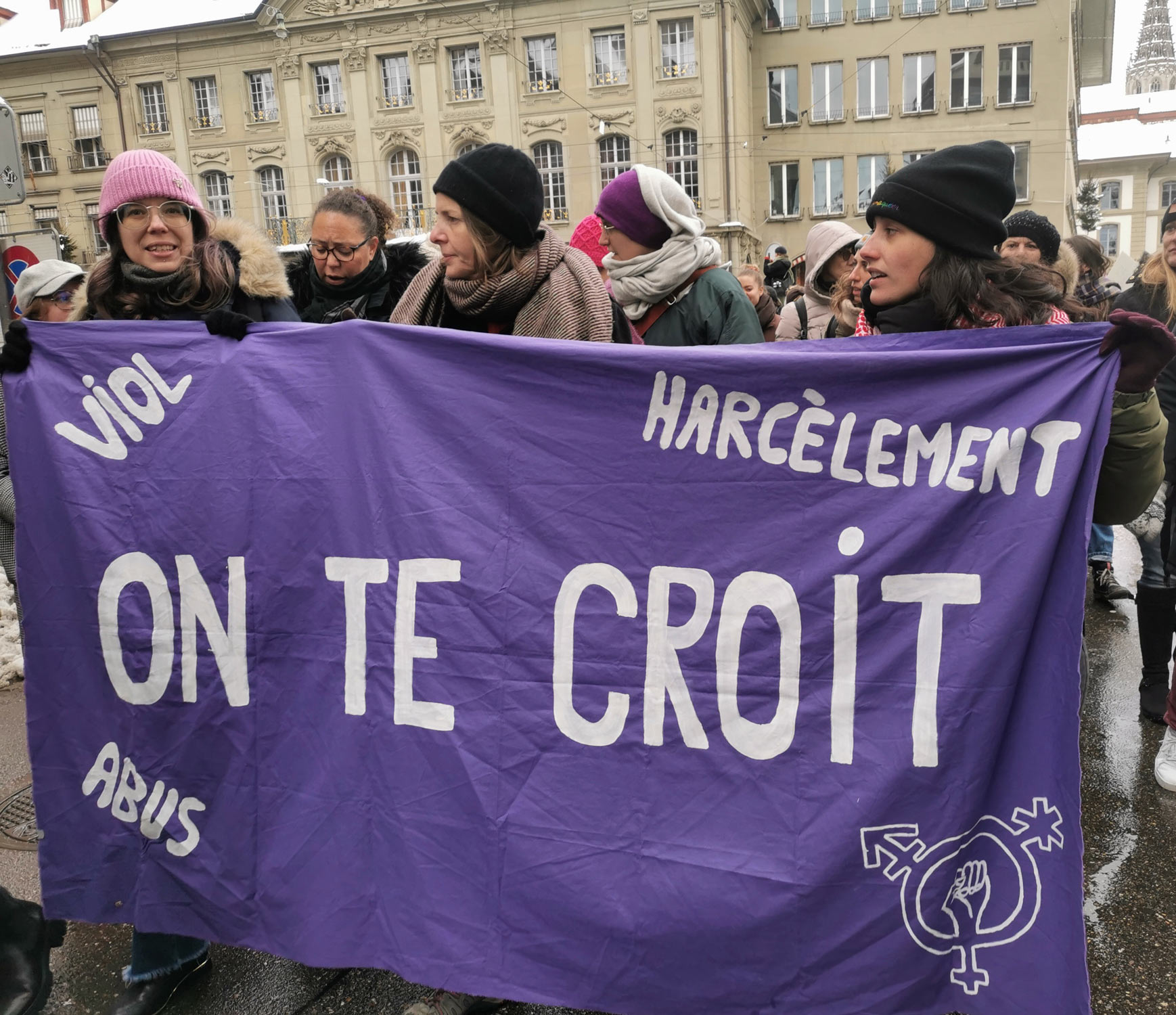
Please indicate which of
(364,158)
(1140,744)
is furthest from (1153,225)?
(1140,744)

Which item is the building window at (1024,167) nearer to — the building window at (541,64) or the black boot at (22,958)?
the building window at (541,64)

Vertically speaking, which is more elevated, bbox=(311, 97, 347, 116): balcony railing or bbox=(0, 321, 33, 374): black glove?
bbox=(311, 97, 347, 116): balcony railing

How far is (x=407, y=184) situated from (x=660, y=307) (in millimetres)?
34445

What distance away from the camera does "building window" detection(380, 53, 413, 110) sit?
34.7 meters

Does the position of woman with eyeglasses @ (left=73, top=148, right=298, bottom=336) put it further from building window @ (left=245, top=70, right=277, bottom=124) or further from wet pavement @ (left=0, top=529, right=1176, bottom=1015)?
building window @ (left=245, top=70, right=277, bottom=124)

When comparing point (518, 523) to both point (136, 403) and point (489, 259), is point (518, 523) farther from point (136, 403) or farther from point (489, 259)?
point (136, 403)

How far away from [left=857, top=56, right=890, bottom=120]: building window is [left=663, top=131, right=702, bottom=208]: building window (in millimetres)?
6502

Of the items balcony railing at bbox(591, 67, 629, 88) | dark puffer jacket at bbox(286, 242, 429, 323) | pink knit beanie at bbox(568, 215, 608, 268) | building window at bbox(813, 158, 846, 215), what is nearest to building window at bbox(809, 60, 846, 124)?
building window at bbox(813, 158, 846, 215)

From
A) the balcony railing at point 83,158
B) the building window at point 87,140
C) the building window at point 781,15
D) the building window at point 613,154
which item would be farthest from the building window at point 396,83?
the building window at point 781,15

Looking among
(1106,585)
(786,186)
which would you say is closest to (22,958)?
(1106,585)

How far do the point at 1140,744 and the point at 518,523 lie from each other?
113 inches

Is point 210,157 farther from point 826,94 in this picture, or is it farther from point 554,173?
point 826,94

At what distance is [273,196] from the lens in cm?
3688

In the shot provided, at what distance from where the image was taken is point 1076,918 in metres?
1.87
